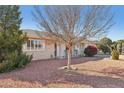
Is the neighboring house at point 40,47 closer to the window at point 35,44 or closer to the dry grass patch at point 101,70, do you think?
the window at point 35,44

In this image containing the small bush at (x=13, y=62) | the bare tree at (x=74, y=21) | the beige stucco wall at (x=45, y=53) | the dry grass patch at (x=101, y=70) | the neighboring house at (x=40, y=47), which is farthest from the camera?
the beige stucco wall at (x=45, y=53)

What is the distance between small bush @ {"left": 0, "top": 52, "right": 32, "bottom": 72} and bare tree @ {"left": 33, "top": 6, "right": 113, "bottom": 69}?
2.46 meters

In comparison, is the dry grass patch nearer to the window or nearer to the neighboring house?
the neighboring house

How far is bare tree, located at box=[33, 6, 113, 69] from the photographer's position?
12.6 meters

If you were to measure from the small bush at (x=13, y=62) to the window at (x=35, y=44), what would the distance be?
5.40 m

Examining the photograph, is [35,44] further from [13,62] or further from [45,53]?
[13,62]

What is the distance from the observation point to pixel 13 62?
44.3 ft

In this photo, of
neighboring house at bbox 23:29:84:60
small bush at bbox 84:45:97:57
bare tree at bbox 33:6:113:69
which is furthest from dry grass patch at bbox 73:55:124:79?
small bush at bbox 84:45:97:57

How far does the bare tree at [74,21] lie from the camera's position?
1263cm

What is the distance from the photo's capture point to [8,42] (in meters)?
Result: 13.2

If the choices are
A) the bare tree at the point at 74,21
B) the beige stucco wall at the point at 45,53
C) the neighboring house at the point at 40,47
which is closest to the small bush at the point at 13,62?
the bare tree at the point at 74,21

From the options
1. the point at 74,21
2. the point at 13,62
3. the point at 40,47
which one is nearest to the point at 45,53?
the point at 40,47

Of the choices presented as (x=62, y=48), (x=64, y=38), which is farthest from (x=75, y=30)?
(x=62, y=48)
